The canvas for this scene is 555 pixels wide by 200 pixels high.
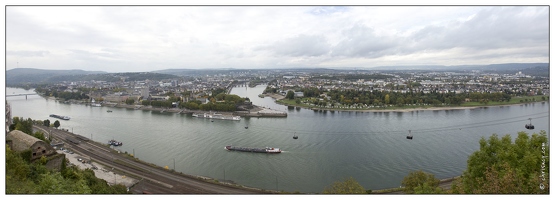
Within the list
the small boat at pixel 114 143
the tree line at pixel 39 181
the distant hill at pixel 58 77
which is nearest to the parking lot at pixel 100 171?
the tree line at pixel 39 181

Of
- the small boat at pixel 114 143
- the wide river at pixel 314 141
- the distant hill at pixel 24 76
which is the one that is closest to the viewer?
the wide river at pixel 314 141

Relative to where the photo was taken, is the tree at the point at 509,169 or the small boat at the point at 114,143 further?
the small boat at the point at 114,143

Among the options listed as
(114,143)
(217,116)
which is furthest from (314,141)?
(217,116)

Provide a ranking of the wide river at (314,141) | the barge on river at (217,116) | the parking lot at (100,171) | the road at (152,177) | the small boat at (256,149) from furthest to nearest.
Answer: the barge on river at (217,116)
the small boat at (256,149)
the wide river at (314,141)
the parking lot at (100,171)
the road at (152,177)

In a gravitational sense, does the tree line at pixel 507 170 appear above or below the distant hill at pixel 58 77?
below

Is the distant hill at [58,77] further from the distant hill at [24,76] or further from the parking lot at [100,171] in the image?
the parking lot at [100,171]

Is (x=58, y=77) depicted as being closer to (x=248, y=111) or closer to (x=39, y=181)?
(x=248, y=111)

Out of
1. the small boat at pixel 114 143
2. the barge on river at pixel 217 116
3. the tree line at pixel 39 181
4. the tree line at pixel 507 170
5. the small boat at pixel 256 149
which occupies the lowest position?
the small boat at pixel 256 149

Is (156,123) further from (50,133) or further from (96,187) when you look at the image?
(96,187)
